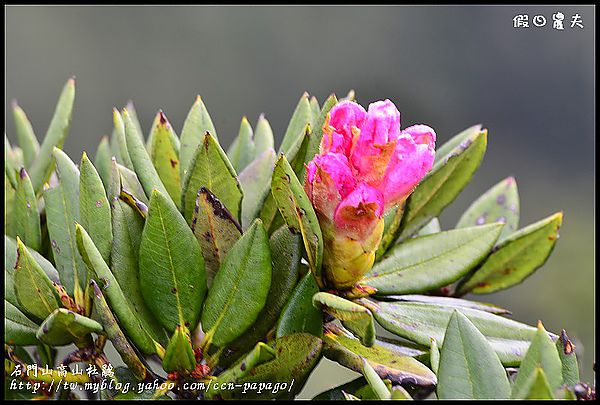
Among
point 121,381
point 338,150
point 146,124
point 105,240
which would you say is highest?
point 338,150

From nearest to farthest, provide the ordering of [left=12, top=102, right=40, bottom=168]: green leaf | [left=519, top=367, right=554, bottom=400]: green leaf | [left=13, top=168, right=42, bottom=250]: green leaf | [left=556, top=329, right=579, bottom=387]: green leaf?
[left=519, top=367, right=554, bottom=400]: green leaf
[left=556, top=329, right=579, bottom=387]: green leaf
[left=13, top=168, right=42, bottom=250]: green leaf
[left=12, top=102, right=40, bottom=168]: green leaf

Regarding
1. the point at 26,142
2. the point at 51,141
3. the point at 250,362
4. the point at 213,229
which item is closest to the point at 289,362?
the point at 250,362

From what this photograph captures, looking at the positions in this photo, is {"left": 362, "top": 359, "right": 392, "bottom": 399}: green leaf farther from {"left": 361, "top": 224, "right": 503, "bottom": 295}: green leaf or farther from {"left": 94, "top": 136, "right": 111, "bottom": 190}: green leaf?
{"left": 94, "top": 136, "right": 111, "bottom": 190}: green leaf

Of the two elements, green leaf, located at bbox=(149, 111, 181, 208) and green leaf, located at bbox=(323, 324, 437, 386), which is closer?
green leaf, located at bbox=(323, 324, 437, 386)

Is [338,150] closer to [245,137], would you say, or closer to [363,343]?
[363,343]

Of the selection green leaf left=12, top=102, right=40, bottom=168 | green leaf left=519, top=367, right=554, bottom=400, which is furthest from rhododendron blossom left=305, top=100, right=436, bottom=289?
green leaf left=12, top=102, right=40, bottom=168

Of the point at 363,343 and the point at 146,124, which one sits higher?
the point at 363,343

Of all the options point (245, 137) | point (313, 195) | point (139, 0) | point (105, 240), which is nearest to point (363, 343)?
point (313, 195)

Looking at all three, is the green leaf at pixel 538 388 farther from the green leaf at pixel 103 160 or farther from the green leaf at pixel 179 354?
the green leaf at pixel 103 160
